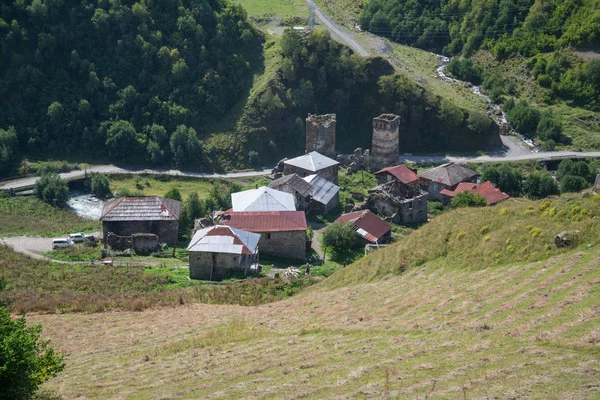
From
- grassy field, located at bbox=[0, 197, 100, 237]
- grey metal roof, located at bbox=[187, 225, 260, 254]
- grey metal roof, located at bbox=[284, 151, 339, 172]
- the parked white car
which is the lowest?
grassy field, located at bbox=[0, 197, 100, 237]

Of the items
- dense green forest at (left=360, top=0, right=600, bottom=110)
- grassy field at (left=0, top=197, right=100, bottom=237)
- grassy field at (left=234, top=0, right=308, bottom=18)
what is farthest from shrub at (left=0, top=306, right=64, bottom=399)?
grassy field at (left=234, top=0, right=308, bottom=18)

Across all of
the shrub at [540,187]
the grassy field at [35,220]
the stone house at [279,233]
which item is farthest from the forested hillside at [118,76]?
the shrub at [540,187]

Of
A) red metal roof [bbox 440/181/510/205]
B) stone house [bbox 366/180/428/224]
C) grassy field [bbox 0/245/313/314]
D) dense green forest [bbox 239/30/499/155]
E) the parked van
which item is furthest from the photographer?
dense green forest [bbox 239/30/499/155]

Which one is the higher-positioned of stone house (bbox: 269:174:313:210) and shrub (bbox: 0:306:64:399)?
shrub (bbox: 0:306:64:399)

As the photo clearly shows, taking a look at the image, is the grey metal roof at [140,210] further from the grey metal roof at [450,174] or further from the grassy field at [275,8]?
the grassy field at [275,8]

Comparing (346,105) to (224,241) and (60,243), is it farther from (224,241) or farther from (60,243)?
(60,243)

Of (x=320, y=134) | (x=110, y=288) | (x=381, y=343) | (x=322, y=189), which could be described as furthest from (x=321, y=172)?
(x=381, y=343)

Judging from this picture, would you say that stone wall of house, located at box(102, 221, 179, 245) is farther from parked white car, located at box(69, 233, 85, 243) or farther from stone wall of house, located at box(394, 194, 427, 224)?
stone wall of house, located at box(394, 194, 427, 224)

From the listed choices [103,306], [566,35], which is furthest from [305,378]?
[566,35]
